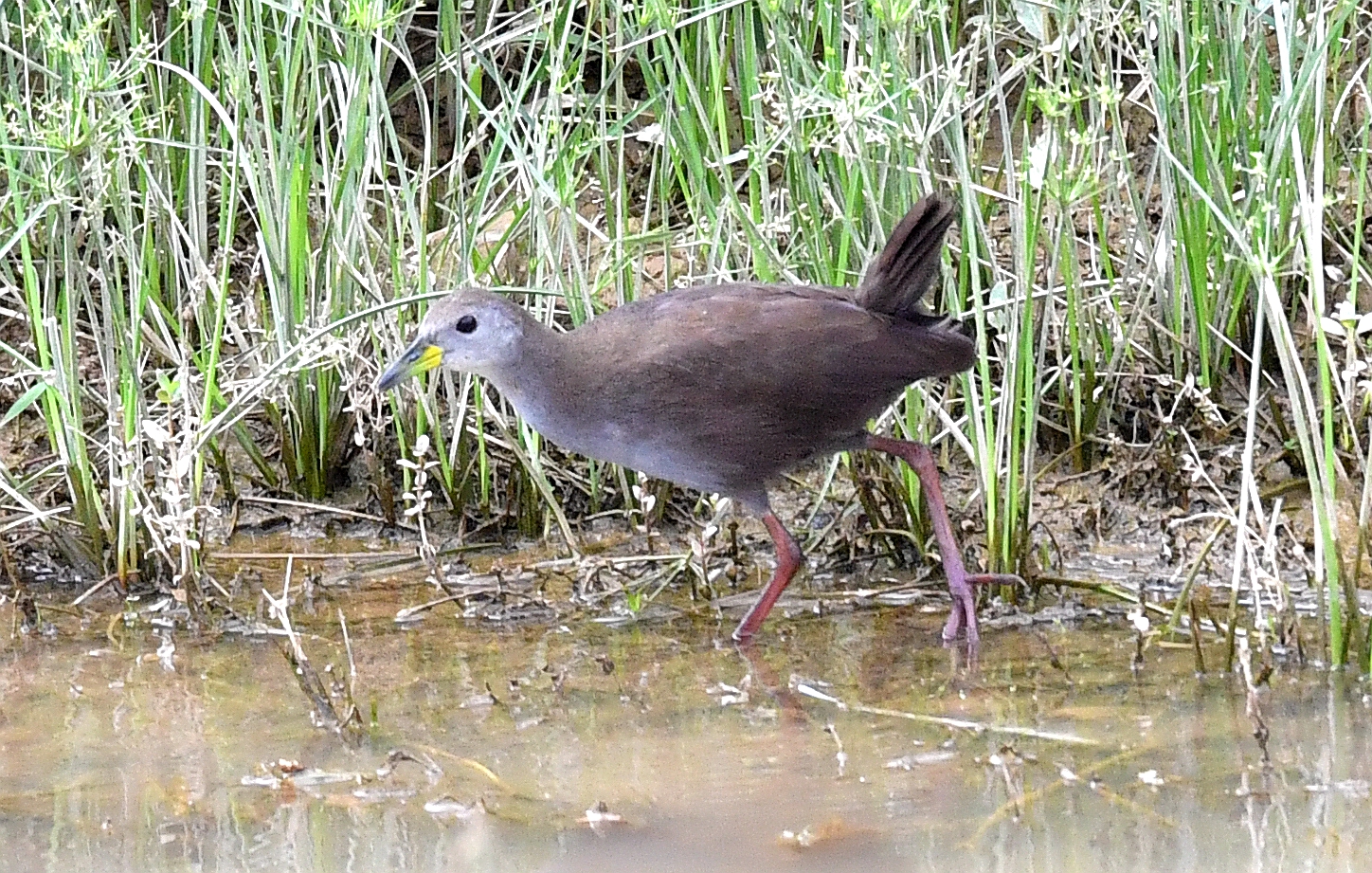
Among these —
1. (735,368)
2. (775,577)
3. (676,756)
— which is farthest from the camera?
(775,577)

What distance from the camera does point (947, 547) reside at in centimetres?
400

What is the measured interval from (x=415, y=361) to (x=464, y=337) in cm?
11

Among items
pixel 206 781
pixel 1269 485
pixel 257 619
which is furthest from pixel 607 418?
pixel 1269 485

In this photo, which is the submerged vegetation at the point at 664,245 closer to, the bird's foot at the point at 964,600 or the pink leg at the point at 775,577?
the bird's foot at the point at 964,600

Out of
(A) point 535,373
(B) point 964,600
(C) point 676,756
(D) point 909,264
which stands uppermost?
(D) point 909,264

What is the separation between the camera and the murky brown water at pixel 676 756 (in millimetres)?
2811

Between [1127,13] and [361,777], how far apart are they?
252 cm

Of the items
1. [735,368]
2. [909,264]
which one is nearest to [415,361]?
[735,368]

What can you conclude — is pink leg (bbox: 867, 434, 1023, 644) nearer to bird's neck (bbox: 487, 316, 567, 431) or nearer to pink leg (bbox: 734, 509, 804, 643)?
pink leg (bbox: 734, 509, 804, 643)

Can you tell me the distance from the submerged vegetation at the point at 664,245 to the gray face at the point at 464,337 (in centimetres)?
13

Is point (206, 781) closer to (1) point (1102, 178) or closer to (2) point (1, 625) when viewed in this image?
(2) point (1, 625)

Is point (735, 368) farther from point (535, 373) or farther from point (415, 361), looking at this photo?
point (415, 361)

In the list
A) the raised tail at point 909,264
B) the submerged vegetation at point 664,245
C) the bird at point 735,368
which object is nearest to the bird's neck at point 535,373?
the bird at point 735,368

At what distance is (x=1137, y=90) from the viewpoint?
4742mm
